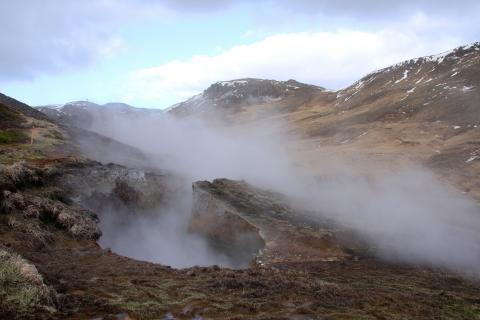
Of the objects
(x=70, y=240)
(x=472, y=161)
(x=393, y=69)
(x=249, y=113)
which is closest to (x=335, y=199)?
(x=472, y=161)

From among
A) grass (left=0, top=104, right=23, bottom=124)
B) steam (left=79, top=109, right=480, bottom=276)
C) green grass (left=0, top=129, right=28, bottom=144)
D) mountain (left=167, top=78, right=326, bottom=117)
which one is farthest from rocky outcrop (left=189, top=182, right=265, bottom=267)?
mountain (left=167, top=78, right=326, bottom=117)

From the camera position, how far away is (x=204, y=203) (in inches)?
1075

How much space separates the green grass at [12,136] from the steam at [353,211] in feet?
35.7

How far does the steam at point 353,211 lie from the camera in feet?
72.9

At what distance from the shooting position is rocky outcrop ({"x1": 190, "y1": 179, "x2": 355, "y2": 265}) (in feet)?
68.5

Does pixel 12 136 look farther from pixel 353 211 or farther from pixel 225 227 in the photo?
pixel 353 211

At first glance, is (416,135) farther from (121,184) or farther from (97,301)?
(97,301)

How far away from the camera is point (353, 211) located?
28.5 m

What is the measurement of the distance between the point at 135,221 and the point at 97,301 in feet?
58.0

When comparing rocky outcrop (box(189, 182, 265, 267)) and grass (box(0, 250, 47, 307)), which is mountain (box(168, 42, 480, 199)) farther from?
grass (box(0, 250, 47, 307))

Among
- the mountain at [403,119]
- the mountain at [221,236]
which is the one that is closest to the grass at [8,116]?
the mountain at [221,236]

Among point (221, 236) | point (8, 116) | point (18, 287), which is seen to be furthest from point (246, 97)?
point (18, 287)

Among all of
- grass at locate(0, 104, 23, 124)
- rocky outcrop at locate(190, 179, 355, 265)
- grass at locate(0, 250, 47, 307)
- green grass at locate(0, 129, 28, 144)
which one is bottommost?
Answer: grass at locate(0, 250, 47, 307)

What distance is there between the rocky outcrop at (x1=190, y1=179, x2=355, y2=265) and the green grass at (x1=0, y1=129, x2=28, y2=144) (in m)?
18.5
